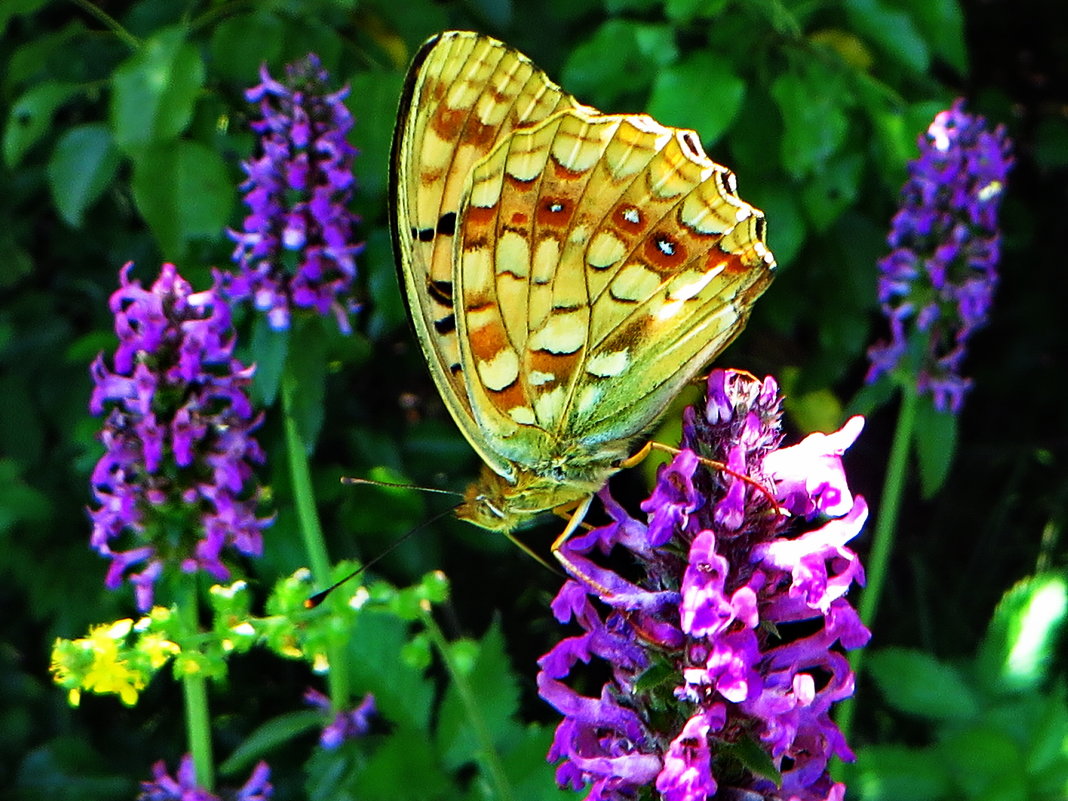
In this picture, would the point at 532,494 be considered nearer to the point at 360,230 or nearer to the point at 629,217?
the point at 629,217

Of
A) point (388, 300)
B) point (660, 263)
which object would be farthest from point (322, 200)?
point (660, 263)

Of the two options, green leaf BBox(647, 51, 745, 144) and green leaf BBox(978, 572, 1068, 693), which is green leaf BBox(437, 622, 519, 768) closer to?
green leaf BBox(978, 572, 1068, 693)

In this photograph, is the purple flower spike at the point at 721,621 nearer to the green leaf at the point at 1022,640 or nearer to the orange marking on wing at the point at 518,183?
the orange marking on wing at the point at 518,183

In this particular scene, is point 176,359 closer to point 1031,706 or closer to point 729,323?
point 729,323

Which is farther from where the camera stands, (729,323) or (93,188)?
(93,188)

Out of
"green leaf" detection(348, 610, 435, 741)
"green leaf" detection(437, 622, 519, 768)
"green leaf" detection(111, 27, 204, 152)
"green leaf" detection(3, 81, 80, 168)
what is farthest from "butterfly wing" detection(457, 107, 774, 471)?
"green leaf" detection(3, 81, 80, 168)

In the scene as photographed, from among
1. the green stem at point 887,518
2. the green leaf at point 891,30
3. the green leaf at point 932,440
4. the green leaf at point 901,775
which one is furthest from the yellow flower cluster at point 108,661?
the green leaf at point 891,30
